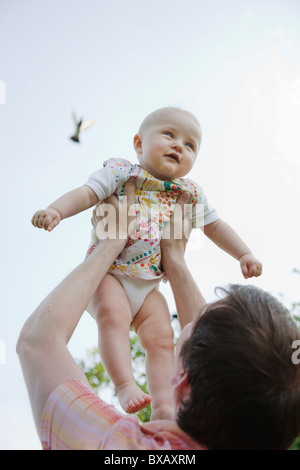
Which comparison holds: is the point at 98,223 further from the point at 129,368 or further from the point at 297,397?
the point at 297,397

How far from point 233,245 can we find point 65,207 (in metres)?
0.69

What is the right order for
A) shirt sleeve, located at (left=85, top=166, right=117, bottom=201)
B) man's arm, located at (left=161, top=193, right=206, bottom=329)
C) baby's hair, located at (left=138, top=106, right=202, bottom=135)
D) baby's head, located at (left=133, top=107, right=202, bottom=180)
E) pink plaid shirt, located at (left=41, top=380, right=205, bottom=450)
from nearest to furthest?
pink plaid shirt, located at (left=41, top=380, right=205, bottom=450) < man's arm, located at (left=161, top=193, right=206, bottom=329) < shirt sleeve, located at (left=85, top=166, right=117, bottom=201) < baby's head, located at (left=133, top=107, right=202, bottom=180) < baby's hair, located at (left=138, top=106, right=202, bottom=135)

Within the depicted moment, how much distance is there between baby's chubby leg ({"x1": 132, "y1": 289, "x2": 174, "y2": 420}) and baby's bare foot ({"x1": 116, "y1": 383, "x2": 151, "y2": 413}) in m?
0.08

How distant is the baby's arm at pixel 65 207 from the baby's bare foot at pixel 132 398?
22.2 inches

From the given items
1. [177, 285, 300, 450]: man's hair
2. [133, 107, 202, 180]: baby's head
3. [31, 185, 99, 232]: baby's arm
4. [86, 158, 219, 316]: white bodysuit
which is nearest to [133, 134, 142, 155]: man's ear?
[133, 107, 202, 180]: baby's head

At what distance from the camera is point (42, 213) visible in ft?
4.72

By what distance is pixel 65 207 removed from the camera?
1531mm

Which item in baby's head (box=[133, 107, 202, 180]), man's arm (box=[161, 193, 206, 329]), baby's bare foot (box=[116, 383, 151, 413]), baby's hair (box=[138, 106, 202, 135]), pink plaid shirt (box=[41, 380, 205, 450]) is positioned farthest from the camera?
baby's hair (box=[138, 106, 202, 135])

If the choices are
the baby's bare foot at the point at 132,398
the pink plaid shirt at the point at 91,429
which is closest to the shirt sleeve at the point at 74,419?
the pink plaid shirt at the point at 91,429

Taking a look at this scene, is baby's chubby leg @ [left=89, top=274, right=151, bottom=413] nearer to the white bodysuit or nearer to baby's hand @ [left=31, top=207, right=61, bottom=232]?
the white bodysuit

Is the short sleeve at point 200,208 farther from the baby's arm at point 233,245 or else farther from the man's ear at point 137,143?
the man's ear at point 137,143

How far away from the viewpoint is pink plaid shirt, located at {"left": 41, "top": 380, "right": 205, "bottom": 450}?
87 cm

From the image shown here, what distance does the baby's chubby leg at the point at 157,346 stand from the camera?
1472mm
